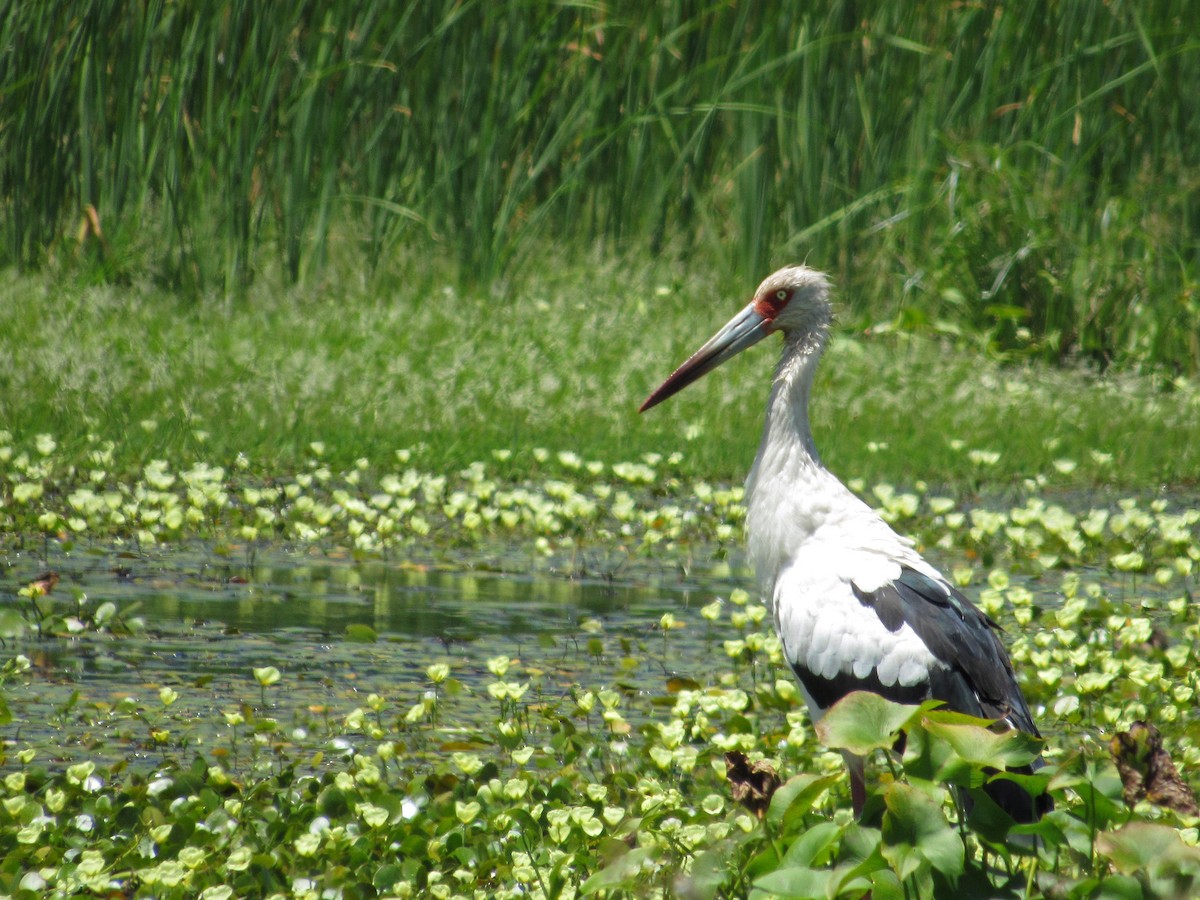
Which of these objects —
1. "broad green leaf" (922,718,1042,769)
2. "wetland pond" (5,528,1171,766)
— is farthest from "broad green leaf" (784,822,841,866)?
"wetland pond" (5,528,1171,766)

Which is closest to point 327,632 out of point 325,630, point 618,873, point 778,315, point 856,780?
point 325,630

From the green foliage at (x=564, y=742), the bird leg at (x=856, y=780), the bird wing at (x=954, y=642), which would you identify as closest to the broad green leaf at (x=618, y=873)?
the green foliage at (x=564, y=742)

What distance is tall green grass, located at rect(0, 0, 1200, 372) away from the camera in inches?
378

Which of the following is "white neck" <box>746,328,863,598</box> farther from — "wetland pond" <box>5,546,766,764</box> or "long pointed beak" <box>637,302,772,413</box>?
"wetland pond" <box>5,546,766,764</box>

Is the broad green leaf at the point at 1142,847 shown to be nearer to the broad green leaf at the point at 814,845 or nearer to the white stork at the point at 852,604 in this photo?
the broad green leaf at the point at 814,845

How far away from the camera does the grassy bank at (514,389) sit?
7.40m

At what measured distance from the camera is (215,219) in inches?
381

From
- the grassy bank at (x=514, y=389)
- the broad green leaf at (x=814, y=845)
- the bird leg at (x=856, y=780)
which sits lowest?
the grassy bank at (x=514, y=389)

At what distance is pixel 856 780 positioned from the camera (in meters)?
3.47

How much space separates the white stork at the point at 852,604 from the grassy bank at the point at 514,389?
121 inches

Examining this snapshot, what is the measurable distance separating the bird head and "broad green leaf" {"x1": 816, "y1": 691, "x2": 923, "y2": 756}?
208cm

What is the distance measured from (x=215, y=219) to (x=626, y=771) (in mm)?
6357

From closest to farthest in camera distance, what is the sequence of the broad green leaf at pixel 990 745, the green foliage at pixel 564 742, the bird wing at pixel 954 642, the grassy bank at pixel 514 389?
the broad green leaf at pixel 990 745 → the green foliage at pixel 564 742 → the bird wing at pixel 954 642 → the grassy bank at pixel 514 389

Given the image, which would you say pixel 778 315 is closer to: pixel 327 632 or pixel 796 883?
pixel 327 632
